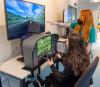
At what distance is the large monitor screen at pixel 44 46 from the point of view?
5.32 ft

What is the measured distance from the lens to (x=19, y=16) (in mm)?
2070

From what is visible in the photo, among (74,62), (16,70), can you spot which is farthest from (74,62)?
(16,70)

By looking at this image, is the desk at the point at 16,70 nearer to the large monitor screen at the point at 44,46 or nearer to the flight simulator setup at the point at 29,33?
the flight simulator setup at the point at 29,33

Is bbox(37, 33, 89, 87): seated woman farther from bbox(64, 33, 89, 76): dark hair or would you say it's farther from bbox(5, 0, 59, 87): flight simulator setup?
bbox(5, 0, 59, 87): flight simulator setup

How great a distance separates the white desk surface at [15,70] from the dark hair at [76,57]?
498mm

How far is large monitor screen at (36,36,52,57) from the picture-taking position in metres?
1.62

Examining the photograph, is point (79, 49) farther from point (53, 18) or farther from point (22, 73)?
point (53, 18)

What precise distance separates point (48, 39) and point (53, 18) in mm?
2056

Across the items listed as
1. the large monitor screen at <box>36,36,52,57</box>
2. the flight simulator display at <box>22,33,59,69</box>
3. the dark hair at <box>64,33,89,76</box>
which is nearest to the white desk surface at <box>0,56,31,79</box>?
the flight simulator display at <box>22,33,59,69</box>

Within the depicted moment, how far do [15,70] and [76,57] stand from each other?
726 mm

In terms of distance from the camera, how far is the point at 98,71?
327 cm

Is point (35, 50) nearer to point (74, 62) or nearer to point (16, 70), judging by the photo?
point (16, 70)

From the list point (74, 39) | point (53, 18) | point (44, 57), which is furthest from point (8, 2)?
point (53, 18)

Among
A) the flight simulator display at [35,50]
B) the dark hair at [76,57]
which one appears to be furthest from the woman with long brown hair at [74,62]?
the flight simulator display at [35,50]
